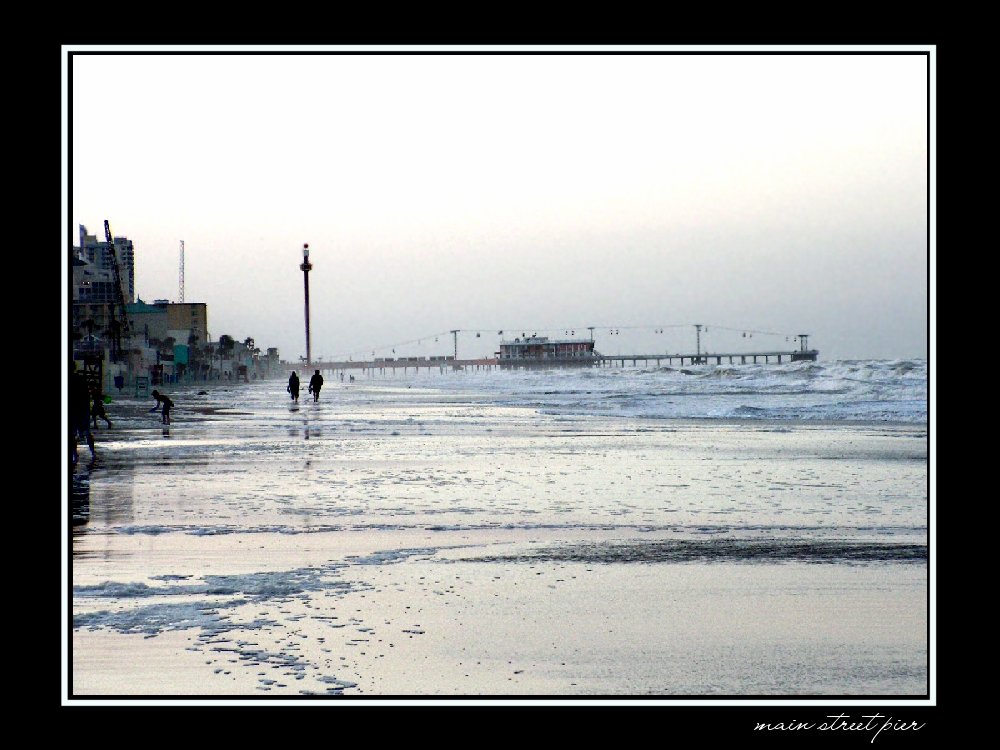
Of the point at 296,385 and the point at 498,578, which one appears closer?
the point at 498,578

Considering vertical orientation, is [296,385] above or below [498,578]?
above

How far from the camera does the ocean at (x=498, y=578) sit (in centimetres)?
507

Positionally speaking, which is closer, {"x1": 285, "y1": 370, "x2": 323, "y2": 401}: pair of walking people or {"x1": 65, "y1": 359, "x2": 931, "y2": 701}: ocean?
{"x1": 65, "y1": 359, "x2": 931, "y2": 701}: ocean

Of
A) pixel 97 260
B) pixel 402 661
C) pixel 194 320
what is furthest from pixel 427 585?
pixel 194 320

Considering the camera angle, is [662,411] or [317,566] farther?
[662,411]

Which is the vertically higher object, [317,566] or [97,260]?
[97,260]

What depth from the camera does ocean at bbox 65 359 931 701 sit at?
5.07m

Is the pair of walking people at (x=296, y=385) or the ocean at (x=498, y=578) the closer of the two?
the ocean at (x=498, y=578)

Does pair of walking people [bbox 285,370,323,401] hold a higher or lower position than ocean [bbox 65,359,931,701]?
higher

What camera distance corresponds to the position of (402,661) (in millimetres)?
5270

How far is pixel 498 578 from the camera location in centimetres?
723

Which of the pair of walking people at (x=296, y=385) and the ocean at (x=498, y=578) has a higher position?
the pair of walking people at (x=296, y=385)
